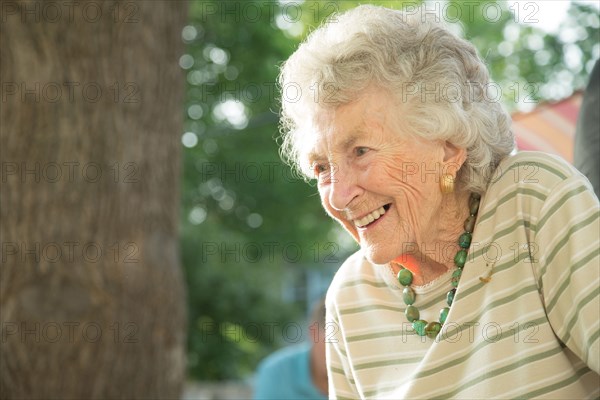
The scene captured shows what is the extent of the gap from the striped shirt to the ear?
0.32 ft

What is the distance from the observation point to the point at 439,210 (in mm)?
2359

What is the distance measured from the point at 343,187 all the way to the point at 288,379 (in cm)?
327

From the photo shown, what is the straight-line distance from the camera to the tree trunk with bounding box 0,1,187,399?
12.5 ft

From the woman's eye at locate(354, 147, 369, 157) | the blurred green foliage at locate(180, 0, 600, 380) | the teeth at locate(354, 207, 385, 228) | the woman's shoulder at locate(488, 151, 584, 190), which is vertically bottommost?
the teeth at locate(354, 207, 385, 228)

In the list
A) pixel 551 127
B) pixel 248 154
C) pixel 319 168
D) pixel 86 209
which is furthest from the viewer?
pixel 248 154

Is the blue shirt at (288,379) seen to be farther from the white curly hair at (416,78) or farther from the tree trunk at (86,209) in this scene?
the white curly hair at (416,78)

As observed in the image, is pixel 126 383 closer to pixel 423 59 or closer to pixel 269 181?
pixel 423 59

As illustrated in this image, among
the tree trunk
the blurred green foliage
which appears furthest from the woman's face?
the blurred green foliage

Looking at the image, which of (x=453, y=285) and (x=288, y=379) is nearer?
(x=453, y=285)

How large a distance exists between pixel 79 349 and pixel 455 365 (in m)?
2.06

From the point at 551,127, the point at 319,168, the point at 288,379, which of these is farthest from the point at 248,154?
the point at 319,168

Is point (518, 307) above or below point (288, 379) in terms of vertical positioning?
above

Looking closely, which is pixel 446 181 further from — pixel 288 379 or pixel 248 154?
pixel 248 154

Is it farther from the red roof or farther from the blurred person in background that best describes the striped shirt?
the blurred person in background
